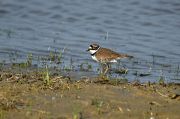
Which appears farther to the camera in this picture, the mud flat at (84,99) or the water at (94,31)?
the water at (94,31)

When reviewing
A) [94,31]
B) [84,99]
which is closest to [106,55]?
[84,99]

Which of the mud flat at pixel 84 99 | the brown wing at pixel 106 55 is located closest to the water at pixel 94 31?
the brown wing at pixel 106 55

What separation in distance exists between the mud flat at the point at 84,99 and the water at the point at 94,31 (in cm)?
201

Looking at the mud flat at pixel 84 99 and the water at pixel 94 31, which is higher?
the water at pixel 94 31

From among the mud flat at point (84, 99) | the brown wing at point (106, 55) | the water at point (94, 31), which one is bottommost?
the mud flat at point (84, 99)

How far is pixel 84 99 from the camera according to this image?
19.8ft

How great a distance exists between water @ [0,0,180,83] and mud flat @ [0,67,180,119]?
6.58ft

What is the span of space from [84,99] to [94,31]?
1041 cm

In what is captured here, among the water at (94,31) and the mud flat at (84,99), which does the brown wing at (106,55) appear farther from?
the mud flat at (84,99)

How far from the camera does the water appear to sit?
37.2 feet

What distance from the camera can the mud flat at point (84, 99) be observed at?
5.13m

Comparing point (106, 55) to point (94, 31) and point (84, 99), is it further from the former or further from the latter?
point (94, 31)

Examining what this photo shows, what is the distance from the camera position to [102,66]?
10.8 m

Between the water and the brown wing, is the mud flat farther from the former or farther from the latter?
the water
